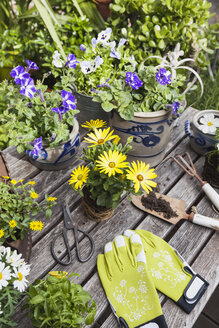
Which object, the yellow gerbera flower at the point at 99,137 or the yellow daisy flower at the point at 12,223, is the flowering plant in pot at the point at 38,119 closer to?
the yellow gerbera flower at the point at 99,137

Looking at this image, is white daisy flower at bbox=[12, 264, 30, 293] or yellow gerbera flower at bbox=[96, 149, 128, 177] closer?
white daisy flower at bbox=[12, 264, 30, 293]

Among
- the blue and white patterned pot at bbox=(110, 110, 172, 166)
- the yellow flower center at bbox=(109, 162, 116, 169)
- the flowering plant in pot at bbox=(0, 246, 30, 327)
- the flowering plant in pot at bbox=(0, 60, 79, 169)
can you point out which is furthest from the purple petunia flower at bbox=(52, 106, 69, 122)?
the flowering plant in pot at bbox=(0, 246, 30, 327)

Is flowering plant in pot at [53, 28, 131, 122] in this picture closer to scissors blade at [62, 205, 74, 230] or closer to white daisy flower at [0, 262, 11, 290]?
scissors blade at [62, 205, 74, 230]

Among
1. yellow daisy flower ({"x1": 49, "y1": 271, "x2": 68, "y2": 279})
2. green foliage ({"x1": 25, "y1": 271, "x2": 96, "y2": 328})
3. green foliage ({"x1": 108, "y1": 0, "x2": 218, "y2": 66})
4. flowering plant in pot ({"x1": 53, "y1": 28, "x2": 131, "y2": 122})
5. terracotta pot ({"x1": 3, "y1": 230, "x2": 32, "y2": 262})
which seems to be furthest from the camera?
green foliage ({"x1": 108, "y1": 0, "x2": 218, "y2": 66})

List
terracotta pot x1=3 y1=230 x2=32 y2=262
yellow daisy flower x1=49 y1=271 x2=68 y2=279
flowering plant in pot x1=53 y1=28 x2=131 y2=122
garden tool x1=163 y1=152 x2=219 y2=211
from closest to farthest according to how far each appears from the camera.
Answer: yellow daisy flower x1=49 y1=271 x2=68 y2=279
terracotta pot x1=3 y1=230 x2=32 y2=262
garden tool x1=163 y1=152 x2=219 y2=211
flowering plant in pot x1=53 y1=28 x2=131 y2=122

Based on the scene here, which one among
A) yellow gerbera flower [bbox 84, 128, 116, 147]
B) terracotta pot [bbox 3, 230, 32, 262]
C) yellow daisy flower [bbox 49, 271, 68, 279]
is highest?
yellow gerbera flower [bbox 84, 128, 116, 147]

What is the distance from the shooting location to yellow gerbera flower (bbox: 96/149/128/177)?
1.08 meters

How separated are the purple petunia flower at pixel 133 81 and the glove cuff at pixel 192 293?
0.75 metres

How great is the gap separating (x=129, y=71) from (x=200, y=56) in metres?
0.77

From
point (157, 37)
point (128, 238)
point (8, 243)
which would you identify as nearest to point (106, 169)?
point (128, 238)

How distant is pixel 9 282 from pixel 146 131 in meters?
0.78

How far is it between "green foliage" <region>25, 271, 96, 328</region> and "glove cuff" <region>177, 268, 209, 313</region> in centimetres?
33

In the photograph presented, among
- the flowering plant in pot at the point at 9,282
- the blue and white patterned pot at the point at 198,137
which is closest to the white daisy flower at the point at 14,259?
the flowering plant in pot at the point at 9,282

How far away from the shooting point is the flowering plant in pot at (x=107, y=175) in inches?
43.1
